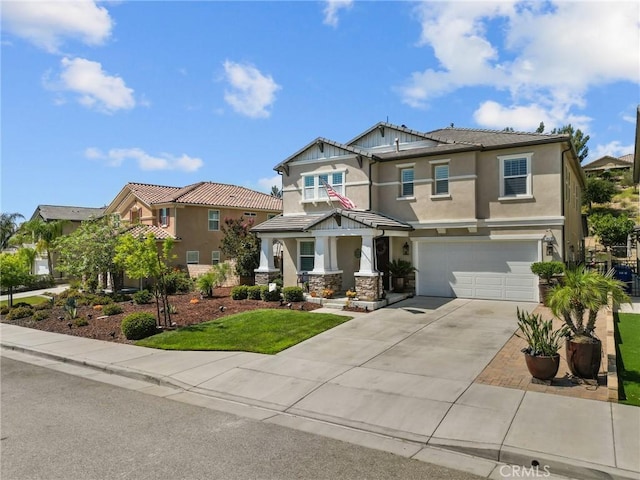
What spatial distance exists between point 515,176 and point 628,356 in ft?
31.2

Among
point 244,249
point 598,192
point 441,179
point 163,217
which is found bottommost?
point 244,249

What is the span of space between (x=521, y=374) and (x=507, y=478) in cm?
383

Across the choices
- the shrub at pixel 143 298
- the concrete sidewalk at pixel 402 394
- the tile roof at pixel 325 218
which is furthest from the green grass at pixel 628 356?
the shrub at pixel 143 298

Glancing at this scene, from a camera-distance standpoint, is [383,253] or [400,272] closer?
[400,272]

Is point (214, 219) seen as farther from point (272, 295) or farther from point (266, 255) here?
point (272, 295)

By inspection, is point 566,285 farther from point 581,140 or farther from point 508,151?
point 581,140

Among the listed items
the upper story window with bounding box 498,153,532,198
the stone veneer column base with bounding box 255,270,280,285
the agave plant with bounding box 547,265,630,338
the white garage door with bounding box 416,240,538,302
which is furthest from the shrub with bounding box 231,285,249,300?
the agave plant with bounding box 547,265,630,338

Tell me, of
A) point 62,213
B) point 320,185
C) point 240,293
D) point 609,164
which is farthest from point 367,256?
point 609,164

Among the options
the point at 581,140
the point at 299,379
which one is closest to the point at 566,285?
the point at 299,379

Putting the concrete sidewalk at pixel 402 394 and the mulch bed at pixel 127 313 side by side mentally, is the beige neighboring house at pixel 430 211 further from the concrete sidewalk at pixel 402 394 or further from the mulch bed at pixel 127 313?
the concrete sidewalk at pixel 402 394

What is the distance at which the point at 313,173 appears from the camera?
20.6 metres

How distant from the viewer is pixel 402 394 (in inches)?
303

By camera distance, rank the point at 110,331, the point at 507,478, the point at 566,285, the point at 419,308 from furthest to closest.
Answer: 1. the point at 419,308
2. the point at 110,331
3. the point at 566,285
4. the point at 507,478

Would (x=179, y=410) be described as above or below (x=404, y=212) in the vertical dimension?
below
